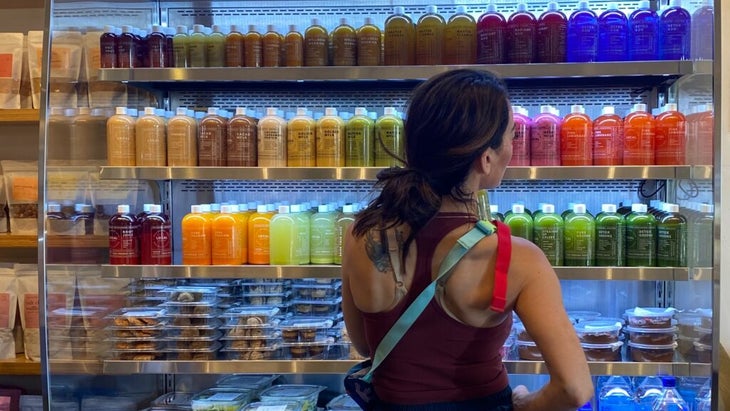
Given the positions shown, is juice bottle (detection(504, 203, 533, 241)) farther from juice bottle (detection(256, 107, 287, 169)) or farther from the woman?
the woman

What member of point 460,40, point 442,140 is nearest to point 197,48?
point 460,40

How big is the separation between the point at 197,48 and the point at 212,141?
1.17 feet

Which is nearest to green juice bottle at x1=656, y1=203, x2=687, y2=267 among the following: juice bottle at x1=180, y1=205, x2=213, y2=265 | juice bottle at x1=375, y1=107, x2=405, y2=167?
juice bottle at x1=375, y1=107, x2=405, y2=167

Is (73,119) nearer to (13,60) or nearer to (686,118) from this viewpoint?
(13,60)

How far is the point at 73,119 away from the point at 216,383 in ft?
3.91

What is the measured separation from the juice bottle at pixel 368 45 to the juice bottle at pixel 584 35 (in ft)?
2.22

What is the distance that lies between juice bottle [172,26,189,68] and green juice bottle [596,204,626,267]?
1597mm

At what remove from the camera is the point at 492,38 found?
2.37m

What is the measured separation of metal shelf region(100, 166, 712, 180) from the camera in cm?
229

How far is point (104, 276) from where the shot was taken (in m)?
2.44

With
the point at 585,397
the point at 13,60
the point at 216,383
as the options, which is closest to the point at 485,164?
the point at 585,397

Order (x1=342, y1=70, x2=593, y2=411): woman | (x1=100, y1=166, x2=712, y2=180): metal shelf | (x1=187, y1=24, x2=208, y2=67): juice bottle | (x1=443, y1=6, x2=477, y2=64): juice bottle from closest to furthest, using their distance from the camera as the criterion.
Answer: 1. (x1=342, y1=70, x2=593, y2=411): woman
2. (x1=100, y1=166, x2=712, y2=180): metal shelf
3. (x1=443, y1=6, x2=477, y2=64): juice bottle
4. (x1=187, y1=24, x2=208, y2=67): juice bottle

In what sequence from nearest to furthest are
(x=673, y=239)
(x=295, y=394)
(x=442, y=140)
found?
(x=442, y=140) < (x=673, y=239) < (x=295, y=394)

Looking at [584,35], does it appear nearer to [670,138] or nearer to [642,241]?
[670,138]
